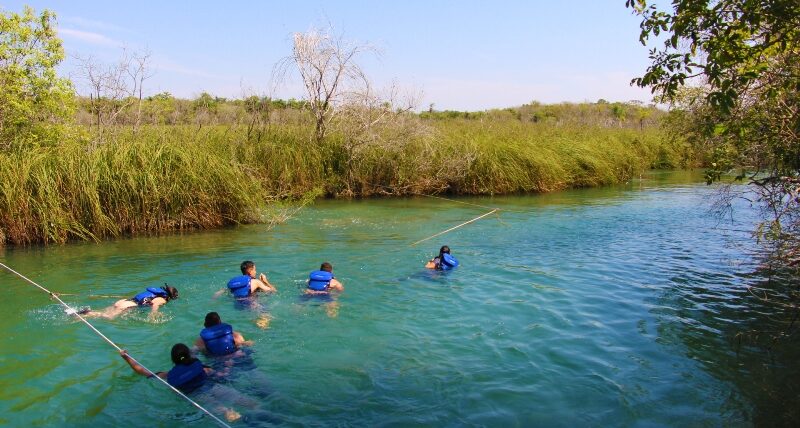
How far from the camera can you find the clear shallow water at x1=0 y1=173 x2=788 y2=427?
626 centimetres

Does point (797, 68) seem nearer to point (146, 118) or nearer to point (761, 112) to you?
point (761, 112)

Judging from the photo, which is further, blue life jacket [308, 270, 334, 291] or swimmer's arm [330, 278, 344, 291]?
swimmer's arm [330, 278, 344, 291]

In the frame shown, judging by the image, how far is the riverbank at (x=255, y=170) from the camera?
14.4 m

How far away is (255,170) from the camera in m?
19.5

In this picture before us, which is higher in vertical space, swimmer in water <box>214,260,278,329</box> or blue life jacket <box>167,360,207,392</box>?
swimmer in water <box>214,260,278,329</box>

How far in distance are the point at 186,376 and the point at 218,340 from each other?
98 centimetres

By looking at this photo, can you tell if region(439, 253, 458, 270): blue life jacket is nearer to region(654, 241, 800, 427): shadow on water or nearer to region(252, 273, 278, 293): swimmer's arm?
region(252, 273, 278, 293): swimmer's arm

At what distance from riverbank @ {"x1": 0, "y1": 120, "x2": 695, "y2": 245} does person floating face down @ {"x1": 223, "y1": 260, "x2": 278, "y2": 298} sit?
6.50 m

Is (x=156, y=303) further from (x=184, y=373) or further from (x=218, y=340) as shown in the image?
(x=184, y=373)

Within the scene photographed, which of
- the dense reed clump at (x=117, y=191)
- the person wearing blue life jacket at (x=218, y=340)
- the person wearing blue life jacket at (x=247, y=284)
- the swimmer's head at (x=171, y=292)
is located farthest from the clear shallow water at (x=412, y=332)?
the dense reed clump at (x=117, y=191)

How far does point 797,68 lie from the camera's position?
721 centimetres

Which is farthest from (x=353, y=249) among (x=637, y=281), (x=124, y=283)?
(x=637, y=281)

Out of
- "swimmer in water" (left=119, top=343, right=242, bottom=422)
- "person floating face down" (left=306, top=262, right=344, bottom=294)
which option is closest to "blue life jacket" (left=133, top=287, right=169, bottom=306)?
"person floating face down" (left=306, top=262, right=344, bottom=294)

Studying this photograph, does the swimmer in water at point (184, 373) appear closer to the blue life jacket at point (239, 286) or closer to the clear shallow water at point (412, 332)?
the clear shallow water at point (412, 332)
